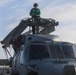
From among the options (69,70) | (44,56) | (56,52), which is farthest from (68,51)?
(69,70)

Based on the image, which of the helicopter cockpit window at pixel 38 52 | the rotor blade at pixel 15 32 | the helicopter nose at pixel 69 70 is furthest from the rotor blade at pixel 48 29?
the helicopter nose at pixel 69 70

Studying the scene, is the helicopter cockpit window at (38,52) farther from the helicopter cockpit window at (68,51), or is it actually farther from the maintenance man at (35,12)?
the maintenance man at (35,12)

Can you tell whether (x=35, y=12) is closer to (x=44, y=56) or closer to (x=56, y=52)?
(x=56, y=52)

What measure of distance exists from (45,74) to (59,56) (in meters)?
1.41

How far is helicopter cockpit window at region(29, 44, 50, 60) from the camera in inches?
482

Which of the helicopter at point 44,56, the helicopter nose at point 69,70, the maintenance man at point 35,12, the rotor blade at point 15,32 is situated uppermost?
the maintenance man at point 35,12

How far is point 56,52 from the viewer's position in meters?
12.3

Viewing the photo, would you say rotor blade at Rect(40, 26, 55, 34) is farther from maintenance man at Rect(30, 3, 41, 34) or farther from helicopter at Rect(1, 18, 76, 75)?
helicopter at Rect(1, 18, 76, 75)

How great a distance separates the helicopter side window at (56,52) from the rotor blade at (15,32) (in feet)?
12.9

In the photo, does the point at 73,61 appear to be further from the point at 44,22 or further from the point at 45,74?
the point at 44,22

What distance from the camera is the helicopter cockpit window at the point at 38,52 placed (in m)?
12.2

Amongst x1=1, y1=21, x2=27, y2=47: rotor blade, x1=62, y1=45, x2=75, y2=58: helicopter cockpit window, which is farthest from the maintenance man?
x1=62, y1=45, x2=75, y2=58: helicopter cockpit window

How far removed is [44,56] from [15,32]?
493cm

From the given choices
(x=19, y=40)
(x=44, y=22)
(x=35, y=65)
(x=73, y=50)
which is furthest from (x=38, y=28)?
(x=35, y=65)
